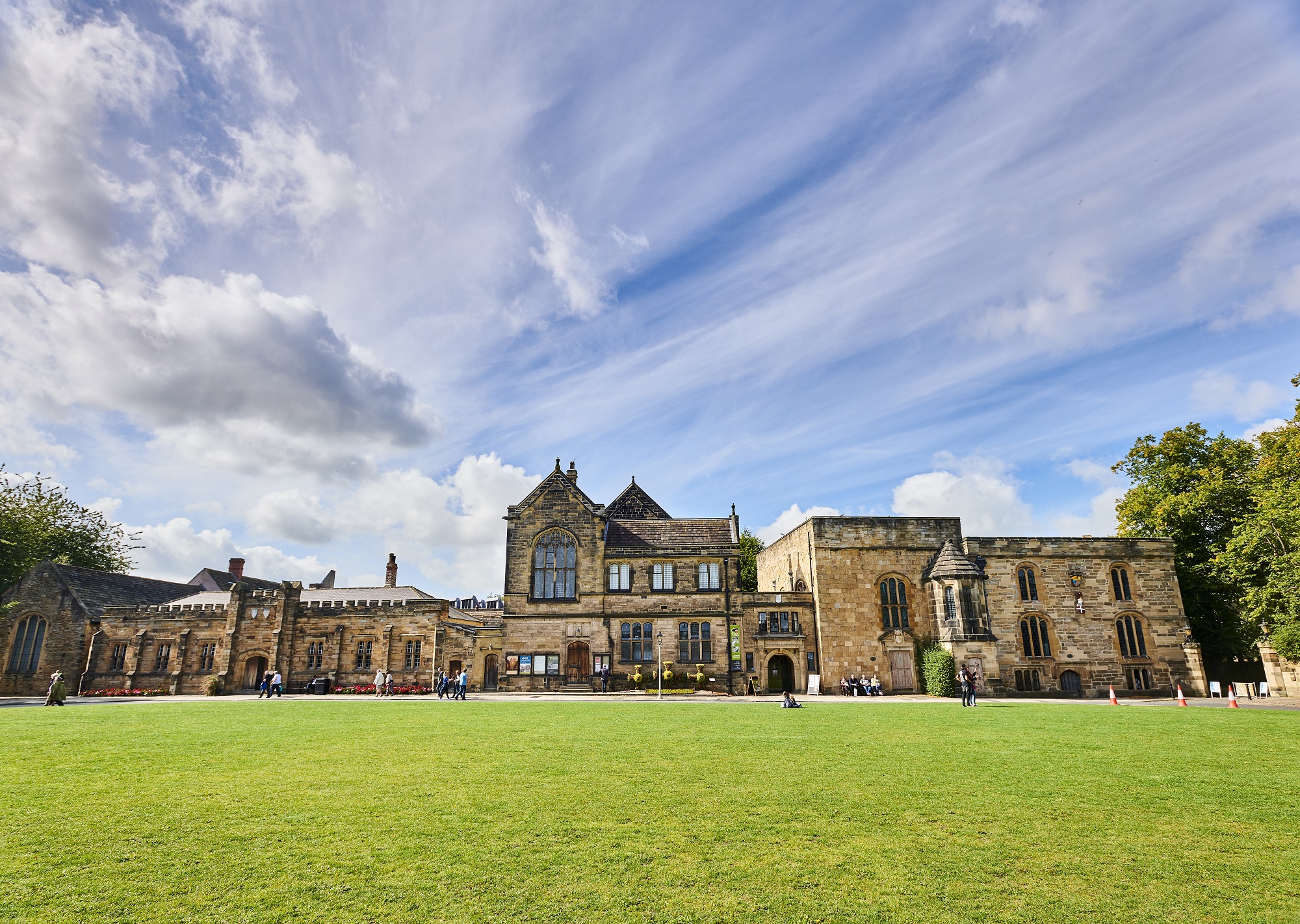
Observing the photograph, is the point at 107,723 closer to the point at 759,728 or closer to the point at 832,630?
the point at 759,728

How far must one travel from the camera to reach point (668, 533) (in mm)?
41938

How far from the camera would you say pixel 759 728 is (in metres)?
18.1

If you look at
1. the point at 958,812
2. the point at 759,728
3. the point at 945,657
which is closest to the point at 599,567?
the point at 945,657

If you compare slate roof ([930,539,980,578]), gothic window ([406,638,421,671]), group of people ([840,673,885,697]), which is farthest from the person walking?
slate roof ([930,539,980,578])

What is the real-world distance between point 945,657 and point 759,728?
21.4m

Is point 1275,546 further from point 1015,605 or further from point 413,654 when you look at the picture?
point 413,654

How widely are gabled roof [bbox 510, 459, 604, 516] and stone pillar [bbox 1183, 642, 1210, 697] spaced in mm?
33449

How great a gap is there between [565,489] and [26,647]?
34123 millimetres

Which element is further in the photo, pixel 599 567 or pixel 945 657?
pixel 599 567

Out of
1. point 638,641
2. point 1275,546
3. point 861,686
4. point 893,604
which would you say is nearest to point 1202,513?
point 1275,546

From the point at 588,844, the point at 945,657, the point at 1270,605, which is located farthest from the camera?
the point at 945,657

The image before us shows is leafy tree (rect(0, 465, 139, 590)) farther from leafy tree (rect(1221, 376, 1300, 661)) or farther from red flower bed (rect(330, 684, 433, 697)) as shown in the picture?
leafy tree (rect(1221, 376, 1300, 661))

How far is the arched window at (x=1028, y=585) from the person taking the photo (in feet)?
125

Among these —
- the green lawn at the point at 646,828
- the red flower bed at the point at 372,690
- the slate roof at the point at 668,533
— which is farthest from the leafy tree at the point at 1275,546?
the red flower bed at the point at 372,690
